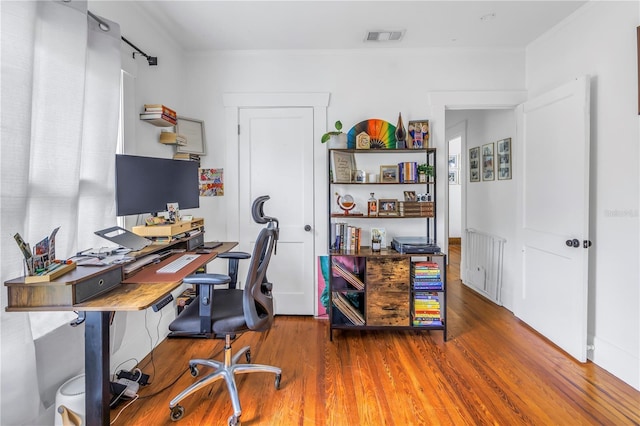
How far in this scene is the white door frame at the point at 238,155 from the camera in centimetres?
287

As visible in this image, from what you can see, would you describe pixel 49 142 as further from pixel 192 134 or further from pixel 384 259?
pixel 384 259

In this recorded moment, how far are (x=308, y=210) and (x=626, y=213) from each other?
7.75ft

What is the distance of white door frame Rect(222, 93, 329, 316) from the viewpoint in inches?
113

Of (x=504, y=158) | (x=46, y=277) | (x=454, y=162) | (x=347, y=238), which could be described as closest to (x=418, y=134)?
(x=504, y=158)

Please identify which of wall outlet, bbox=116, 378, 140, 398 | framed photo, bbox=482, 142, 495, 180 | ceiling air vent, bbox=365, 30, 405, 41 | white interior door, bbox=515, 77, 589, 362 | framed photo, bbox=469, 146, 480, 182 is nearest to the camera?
wall outlet, bbox=116, 378, 140, 398

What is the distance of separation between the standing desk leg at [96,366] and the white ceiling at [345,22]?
2180 mm

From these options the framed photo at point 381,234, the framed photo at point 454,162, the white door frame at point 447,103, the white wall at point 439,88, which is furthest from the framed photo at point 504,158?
the framed photo at point 454,162

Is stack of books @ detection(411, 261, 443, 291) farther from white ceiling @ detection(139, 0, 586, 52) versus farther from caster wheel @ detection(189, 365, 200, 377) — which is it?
white ceiling @ detection(139, 0, 586, 52)

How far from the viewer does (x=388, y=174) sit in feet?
9.09

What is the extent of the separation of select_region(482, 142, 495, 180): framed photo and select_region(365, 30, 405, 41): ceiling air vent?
1.64m

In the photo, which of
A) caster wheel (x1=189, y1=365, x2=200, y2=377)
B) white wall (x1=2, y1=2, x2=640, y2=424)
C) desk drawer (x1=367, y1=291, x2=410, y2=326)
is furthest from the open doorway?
caster wheel (x1=189, y1=365, x2=200, y2=377)

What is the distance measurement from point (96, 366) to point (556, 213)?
3114mm

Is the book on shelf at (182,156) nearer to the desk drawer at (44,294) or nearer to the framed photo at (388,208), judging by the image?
the desk drawer at (44,294)

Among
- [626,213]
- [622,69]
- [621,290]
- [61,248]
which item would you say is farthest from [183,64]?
[621,290]
